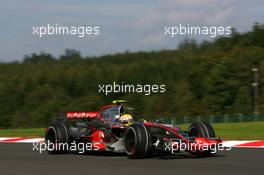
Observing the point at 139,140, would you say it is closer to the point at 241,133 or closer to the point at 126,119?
the point at 126,119

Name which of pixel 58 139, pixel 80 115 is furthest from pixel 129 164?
pixel 80 115

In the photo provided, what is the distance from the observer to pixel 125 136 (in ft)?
42.5

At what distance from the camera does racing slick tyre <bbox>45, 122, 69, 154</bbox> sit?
14.7 m

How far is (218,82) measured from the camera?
76.9m

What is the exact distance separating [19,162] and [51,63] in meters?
99.7

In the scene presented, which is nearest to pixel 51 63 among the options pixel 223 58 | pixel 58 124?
pixel 223 58

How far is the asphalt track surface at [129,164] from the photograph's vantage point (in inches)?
402

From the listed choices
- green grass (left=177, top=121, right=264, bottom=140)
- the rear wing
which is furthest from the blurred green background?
the rear wing

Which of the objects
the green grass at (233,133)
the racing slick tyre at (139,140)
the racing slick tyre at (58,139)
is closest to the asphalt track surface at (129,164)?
the racing slick tyre at (139,140)

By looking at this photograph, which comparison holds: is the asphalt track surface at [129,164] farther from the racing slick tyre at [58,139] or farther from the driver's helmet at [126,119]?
the driver's helmet at [126,119]

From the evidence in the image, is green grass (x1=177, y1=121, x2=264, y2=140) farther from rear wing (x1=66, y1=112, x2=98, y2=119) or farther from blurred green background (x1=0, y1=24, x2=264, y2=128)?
blurred green background (x1=0, y1=24, x2=264, y2=128)

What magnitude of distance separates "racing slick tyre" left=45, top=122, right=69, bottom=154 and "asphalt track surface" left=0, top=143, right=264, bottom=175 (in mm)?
316

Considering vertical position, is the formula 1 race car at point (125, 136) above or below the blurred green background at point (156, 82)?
below

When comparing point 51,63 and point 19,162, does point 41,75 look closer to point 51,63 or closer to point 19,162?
point 51,63
